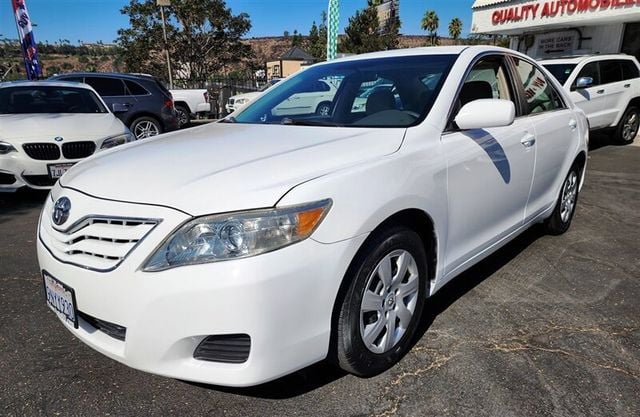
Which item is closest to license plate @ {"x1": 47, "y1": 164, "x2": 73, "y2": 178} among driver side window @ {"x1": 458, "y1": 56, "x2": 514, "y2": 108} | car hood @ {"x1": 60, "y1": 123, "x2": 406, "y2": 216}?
car hood @ {"x1": 60, "y1": 123, "x2": 406, "y2": 216}

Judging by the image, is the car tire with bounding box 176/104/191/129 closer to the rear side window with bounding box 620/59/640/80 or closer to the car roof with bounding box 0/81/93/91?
the car roof with bounding box 0/81/93/91

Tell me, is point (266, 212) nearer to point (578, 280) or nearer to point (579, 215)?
point (578, 280)

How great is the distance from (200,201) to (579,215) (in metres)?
4.62

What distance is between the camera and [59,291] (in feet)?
6.98

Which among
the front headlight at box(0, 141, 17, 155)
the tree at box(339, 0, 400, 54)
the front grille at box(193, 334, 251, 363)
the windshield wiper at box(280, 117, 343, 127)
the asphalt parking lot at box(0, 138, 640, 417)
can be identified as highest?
the tree at box(339, 0, 400, 54)

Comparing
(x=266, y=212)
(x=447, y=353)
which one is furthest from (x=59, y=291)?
(x=447, y=353)

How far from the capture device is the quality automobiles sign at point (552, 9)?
1115 centimetres

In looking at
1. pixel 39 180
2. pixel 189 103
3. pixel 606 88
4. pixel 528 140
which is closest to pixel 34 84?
pixel 39 180

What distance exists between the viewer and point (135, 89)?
35.0ft

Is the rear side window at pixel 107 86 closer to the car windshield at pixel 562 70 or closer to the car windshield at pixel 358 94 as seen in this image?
the car windshield at pixel 358 94

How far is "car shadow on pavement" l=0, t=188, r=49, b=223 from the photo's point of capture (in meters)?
5.40

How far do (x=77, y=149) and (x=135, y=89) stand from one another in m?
5.48

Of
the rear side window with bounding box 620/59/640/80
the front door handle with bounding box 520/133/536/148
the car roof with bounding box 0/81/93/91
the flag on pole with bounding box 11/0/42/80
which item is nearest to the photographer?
the front door handle with bounding box 520/133/536/148

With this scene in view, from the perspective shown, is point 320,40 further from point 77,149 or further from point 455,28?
point 77,149
